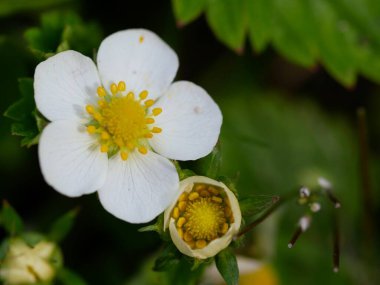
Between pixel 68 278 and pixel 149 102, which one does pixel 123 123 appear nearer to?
pixel 149 102

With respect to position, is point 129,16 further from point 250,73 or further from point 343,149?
point 343,149

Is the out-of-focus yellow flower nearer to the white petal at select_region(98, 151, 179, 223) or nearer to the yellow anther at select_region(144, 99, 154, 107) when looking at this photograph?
the white petal at select_region(98, 151, 179, 223)

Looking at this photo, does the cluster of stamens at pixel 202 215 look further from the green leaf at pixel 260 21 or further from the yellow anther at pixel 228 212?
the green leaf at pixel 260 21

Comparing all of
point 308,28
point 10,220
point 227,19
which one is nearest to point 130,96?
point 10,220

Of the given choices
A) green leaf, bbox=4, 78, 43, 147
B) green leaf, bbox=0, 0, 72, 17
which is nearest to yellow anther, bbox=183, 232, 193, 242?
green leaf, bbox=4, 78, 43, 147

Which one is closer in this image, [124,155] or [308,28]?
[124,155]

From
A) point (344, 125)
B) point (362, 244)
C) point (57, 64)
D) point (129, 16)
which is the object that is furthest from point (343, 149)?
point (57, 64)

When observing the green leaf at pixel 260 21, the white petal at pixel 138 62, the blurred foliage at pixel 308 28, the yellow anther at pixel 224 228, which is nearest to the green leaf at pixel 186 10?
the blurred foliage at pixel 308 28
